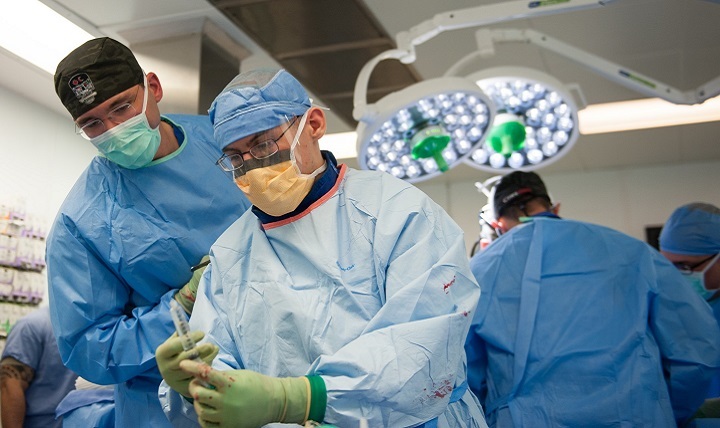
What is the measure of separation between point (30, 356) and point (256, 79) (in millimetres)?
2795

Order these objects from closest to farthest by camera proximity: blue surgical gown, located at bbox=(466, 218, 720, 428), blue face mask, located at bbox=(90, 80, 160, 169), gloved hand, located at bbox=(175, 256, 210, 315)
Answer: gloved hand, located at bbox=(175, 256, 210, 315), blue face mask, located at bbox=(90, 80, 160, 169), blue surgical gown, located at bbox=(466, 218, 720, 428)

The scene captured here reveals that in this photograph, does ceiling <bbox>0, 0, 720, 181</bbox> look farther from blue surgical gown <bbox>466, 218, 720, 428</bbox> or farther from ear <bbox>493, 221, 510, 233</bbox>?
blue surgical gown <bbox>466, 218, 720, 428</bbox>

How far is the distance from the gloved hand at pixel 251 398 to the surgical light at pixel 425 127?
135 centimetres

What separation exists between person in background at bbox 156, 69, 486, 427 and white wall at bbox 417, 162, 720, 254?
522cm

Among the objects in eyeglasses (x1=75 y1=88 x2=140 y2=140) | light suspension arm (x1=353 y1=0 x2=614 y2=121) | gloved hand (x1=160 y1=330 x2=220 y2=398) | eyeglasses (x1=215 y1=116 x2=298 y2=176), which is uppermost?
eyeglasses (x1=75 y1=88 x2=140 y2=140)

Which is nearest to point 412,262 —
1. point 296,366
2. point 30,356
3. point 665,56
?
point 296,366

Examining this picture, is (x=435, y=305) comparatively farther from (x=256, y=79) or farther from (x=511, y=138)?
(x=511, y=138)

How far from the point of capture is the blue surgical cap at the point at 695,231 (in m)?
3.30

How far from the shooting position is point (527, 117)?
281cm

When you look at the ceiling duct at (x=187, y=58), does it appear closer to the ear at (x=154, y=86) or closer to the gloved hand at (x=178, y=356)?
the ear at (x=154, y=86)

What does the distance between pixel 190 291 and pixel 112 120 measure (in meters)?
0.52

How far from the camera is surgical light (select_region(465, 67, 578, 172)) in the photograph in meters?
2.66

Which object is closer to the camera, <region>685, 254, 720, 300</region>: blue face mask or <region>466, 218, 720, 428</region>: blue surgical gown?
<region>466, 218, 720, 428</region>: blue surgical gown

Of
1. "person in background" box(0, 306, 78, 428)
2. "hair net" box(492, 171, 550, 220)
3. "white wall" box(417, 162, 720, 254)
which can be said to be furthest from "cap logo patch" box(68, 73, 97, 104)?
"white wall" box(417, 162, 720, 254)
